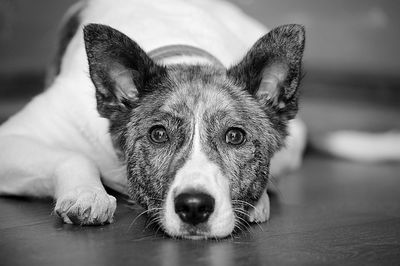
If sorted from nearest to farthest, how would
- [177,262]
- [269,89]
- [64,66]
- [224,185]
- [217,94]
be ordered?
[177,262]
[224,185]
[217,94]
[269,89]
[64,66]

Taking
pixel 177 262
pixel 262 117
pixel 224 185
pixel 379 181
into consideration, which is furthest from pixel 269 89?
pixel 379 181

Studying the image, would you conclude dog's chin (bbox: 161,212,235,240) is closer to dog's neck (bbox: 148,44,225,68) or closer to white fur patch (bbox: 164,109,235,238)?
white fur patch (bbox: 164,109,235,238)

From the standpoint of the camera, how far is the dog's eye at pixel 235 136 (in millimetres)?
2869

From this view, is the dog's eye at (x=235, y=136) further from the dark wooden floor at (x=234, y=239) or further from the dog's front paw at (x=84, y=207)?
the dog's front paw at (x=84, y=207)

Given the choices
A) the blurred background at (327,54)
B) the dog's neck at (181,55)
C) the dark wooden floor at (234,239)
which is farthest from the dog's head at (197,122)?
Answer: the blurred background at (327,54)

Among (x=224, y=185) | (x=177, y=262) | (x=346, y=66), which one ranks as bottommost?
(x=177, y=262)

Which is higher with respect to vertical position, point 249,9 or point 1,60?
point 249,9

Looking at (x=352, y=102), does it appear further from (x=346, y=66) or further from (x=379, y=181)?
(x=379, y=181)

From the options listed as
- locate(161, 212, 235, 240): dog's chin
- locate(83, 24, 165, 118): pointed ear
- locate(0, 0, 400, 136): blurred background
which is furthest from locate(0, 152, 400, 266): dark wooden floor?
locate(0, 0, 400, 136): blurred background

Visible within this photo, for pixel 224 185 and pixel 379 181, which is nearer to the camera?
pixel 224 185

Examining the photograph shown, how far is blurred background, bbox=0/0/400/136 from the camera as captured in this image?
6594mm

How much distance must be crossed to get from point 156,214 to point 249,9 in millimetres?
4202

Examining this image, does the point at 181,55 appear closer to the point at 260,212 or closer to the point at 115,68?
the point at 115,68

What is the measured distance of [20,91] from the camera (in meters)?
6.62
